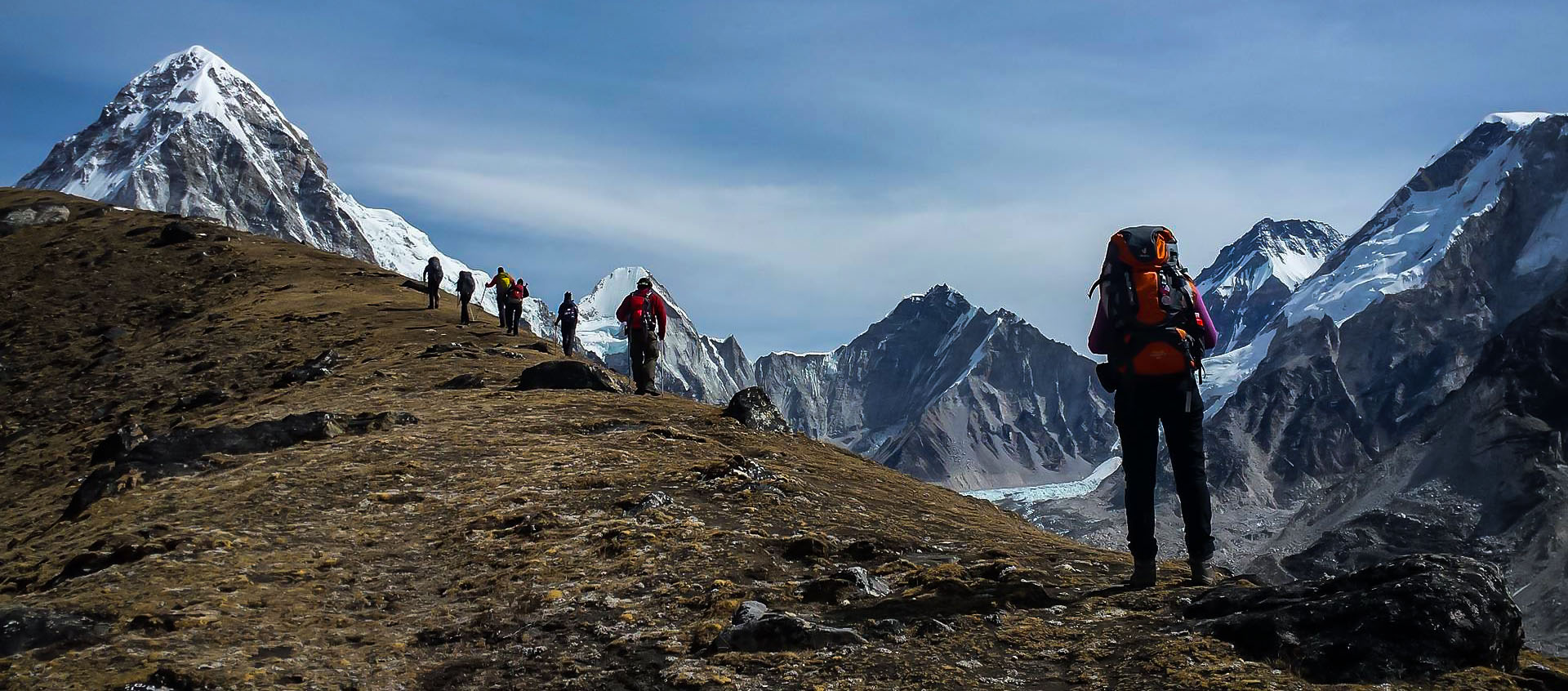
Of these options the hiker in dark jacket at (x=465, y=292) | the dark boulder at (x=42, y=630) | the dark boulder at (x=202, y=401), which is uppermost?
the hiker in dark jacket at (x=465, y=292)

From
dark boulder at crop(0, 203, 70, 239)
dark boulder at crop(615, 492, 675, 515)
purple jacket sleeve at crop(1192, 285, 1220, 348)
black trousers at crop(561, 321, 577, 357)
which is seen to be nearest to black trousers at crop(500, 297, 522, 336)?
black trousers at crop(561, 321, 577, 357)

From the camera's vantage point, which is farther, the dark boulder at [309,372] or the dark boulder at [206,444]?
the dark boulder at [309,372]

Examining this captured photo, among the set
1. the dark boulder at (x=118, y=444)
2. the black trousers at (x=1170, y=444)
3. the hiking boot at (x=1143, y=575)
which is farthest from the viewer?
the dark boulder at (x=118, y=444)

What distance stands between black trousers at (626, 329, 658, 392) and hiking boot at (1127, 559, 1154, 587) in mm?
19726

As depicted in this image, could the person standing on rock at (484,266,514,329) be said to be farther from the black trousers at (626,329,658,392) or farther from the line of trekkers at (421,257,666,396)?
the black trousers at (626,329,658,392)

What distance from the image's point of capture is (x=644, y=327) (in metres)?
30.8

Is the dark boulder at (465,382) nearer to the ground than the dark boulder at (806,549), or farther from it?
farther from it

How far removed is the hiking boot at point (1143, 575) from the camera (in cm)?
1284

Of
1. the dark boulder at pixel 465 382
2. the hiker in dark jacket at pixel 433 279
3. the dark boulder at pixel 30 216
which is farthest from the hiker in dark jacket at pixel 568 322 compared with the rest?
the dark boulder at pixel 30 216

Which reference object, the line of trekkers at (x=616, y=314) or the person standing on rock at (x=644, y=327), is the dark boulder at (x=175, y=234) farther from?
the person standing on rock at (x=644, y=327)

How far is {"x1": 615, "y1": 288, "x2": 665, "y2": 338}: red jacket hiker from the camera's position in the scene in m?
30.7

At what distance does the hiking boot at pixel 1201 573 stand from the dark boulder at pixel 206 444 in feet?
53.8

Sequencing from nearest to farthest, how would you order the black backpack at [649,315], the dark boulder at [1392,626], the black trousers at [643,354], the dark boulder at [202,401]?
the dark boulder at [1392,626] → the black backpack at [649,315] → the black trousers at [643,354] → the dark boulder at [202,401]

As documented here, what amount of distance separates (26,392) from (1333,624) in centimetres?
3927
